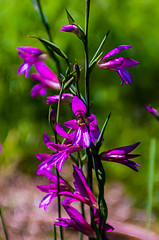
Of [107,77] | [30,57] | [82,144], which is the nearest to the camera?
[82,144]

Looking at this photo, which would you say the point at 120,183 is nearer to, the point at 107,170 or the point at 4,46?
the point at 107,170

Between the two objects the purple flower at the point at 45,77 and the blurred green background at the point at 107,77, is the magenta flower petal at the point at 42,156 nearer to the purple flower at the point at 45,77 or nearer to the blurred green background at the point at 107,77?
the purple flower at the point at 45,77

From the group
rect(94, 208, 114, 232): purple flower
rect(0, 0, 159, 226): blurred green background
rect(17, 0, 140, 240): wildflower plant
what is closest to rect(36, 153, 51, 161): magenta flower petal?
rect(17, 0, 140, 240): wildflower plant

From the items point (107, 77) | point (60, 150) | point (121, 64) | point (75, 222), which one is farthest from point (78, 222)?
point (107, 77)

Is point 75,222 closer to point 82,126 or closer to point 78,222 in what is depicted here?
point 78,222

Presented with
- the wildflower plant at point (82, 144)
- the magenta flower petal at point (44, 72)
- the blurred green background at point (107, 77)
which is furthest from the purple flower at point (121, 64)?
the blurred green background at point (107, 77)

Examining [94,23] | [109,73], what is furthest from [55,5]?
[109,73]
